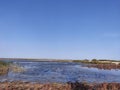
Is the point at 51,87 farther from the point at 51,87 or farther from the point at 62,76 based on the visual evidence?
the point at 62,76

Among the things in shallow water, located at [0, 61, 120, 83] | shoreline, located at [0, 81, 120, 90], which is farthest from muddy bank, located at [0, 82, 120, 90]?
shallow water, located at [0, 61, 120, 83]

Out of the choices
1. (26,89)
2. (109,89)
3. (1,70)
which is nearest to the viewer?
(26,89)

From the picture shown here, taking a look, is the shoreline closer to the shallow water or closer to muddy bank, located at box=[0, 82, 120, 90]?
muddy bank, located at box=[0, 82, 120, 90]

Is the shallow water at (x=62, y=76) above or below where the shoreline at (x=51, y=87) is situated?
above

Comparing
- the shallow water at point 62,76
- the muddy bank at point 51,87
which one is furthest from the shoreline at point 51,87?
the shallow water at point 62,76

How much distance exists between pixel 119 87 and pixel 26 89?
31.9ft

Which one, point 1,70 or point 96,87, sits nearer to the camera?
point 96,87

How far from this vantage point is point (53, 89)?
2755 centimetres

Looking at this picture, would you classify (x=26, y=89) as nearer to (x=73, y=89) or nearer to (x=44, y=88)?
(x=44, y=88)

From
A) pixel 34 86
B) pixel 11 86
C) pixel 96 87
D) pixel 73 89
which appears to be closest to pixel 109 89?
pixel 96 87

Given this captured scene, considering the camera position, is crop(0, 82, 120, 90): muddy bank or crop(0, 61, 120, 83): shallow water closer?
crop(0, 82, 120, 90): muddy bank

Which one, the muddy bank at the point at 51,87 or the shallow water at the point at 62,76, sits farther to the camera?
the shallow water at the point at 62,76

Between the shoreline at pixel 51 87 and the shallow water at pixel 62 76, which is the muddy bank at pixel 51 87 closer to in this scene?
the shoreline at pixel 51 87

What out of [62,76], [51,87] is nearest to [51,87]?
[51,87]
